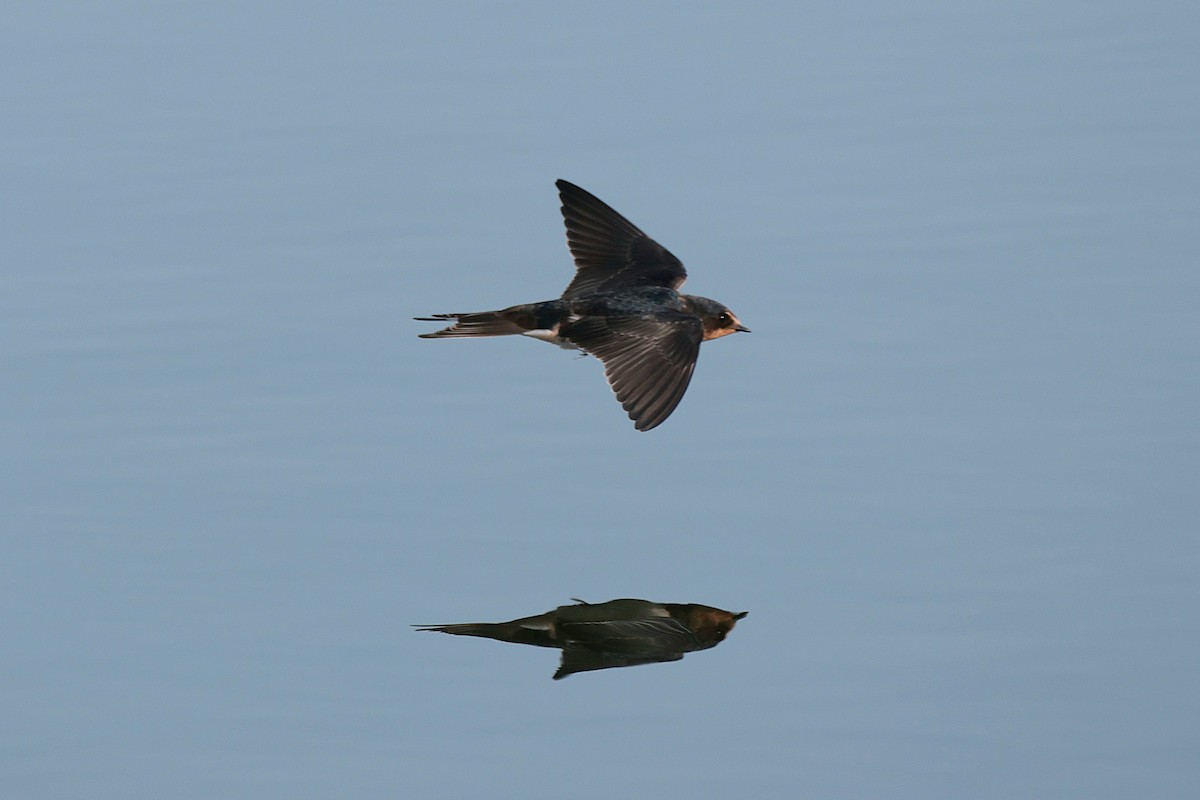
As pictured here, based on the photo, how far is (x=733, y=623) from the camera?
219 inches

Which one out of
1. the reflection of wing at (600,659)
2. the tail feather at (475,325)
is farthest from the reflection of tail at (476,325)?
the reflection of wing at (600,659)

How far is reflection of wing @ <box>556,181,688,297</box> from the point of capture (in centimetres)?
822

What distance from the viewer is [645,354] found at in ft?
23.8

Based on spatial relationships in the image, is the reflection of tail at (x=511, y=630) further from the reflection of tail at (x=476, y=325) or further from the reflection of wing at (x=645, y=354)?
the reflection of tail at (x=476, y=325)

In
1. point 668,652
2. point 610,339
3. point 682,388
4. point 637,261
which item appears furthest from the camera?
point 637,261

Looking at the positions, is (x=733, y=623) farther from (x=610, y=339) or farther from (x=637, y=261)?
(x=637, y=261)

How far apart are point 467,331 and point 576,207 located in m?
0.95

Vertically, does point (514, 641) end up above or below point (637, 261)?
below

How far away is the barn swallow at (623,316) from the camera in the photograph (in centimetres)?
707

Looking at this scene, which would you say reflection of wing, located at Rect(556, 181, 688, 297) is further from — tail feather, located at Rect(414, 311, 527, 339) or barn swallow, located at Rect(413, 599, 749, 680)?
barn swallow, located at Rect(413, 599, 749, 680)

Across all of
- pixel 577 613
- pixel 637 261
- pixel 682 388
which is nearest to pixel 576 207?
pixel 637 261

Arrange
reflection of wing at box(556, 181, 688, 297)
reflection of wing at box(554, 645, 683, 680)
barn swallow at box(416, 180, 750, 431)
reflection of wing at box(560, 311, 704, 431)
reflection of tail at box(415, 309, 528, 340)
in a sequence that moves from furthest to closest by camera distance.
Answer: reflection of wing at box(556, 181, 688, 297) < reflection of tail at box(415, 309, 528, 340) < barn swallow at box(416, 180, 750, 431) < reflection of wing at box(560, 311, 704, 431) < reflection of wing at box(554, 645, 683, 680)

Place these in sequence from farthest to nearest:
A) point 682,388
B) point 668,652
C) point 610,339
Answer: point 610,339 → point 682,388 → point 668,652

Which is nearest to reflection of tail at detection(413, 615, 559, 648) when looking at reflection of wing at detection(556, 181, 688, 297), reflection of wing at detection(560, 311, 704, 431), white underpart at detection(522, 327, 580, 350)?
reflection of wing at detection(560, 311, 704, 431)
